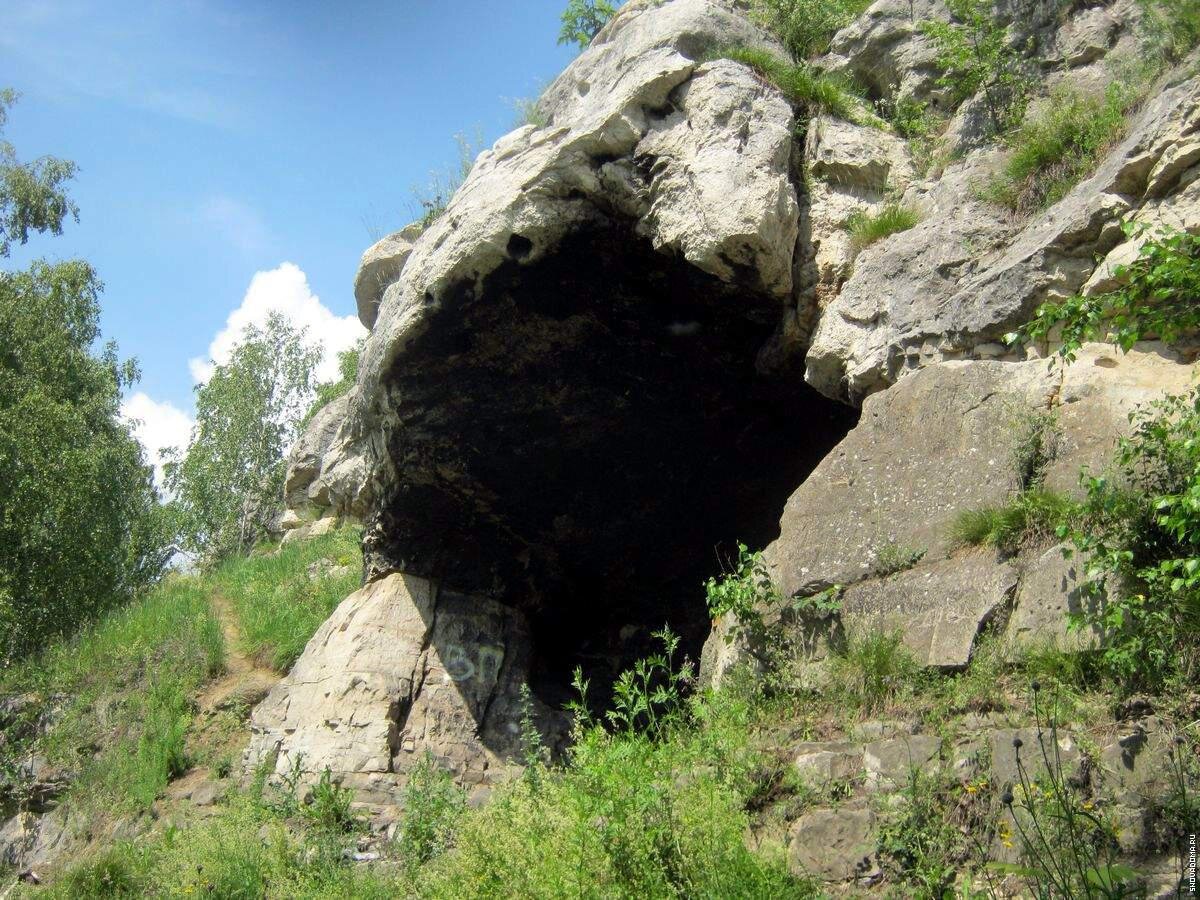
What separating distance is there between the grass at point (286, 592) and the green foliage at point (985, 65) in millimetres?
7698

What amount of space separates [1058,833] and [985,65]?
5.89 meters

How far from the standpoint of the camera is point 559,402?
8.58m

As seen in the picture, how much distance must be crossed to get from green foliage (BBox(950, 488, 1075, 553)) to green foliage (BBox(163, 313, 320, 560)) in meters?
16.1

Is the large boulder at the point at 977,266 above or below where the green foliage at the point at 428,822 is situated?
above

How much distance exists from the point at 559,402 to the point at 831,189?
8.88ft

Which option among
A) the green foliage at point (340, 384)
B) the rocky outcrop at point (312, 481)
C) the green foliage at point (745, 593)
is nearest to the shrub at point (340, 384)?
the green foliage at point (340, 384)

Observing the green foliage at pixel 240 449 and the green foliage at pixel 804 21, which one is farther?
the green foliage at pixel 240 449

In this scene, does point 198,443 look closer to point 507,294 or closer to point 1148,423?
point 507,294

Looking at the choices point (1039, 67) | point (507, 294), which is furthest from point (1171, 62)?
point (507, 294)

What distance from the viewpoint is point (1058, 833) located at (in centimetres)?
381

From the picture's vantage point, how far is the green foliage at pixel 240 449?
2056 centimetres

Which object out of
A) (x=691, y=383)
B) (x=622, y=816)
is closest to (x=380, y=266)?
(x=691, y=383)

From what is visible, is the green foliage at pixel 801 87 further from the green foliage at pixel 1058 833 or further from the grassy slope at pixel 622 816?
the green foliage at pixel 1058 833

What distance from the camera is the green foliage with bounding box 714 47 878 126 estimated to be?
26.5ft
